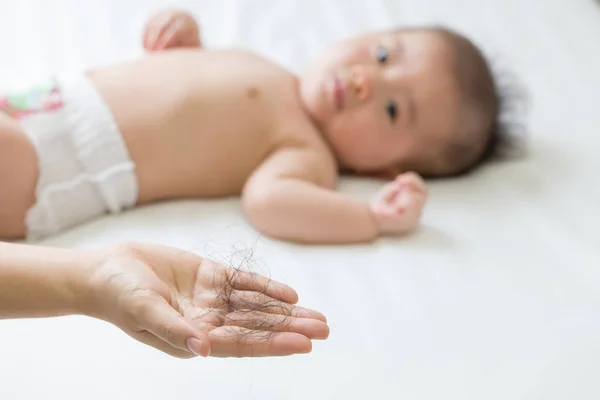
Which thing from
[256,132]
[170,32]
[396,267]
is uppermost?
[170,32]

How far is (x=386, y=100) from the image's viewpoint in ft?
3.89

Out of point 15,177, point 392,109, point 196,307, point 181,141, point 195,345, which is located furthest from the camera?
point 392,109

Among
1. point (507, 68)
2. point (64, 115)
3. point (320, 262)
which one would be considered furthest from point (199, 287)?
point (507, 68)

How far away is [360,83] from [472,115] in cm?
21

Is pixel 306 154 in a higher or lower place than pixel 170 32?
lower

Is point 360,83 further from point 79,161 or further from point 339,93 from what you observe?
point 79,161

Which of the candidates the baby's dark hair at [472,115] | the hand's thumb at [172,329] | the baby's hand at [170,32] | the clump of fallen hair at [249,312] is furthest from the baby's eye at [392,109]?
the hand's thumb at [172,329]

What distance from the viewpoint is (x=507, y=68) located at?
1352 mm

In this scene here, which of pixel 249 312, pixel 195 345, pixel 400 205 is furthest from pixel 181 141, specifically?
pixel 195 345

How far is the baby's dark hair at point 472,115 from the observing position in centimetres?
121

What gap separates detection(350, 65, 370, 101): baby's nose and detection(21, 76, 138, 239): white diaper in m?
0.40

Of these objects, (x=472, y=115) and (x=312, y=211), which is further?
(x=472, y=115)

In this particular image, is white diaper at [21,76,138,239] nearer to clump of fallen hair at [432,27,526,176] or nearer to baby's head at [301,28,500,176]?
baby's head at [301,28,500,176]

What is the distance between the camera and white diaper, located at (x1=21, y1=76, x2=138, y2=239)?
1.01 m
